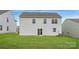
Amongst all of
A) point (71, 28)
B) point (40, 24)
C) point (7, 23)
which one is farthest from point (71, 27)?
point (7, 23)

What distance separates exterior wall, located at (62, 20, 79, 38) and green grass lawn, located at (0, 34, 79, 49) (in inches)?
2.8

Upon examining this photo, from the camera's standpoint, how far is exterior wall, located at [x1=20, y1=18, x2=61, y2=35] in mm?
4672

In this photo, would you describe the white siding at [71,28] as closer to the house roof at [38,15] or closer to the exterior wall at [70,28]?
the exterior wall at [70,28]

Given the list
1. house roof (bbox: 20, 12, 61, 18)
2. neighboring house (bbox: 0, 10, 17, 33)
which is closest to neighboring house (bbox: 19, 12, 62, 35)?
house roof (bbox: 20, 12, 61, 18)

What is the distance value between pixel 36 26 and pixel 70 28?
1.54 feet

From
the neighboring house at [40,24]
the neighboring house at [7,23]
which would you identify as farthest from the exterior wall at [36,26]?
the neighboring house at [7,23]

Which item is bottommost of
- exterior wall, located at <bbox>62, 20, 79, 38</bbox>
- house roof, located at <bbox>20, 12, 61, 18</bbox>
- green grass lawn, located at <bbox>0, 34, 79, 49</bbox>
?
green grass lawn, located at <bbox>0, 34, 79, 49</bbox>

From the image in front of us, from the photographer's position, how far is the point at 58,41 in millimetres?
4613

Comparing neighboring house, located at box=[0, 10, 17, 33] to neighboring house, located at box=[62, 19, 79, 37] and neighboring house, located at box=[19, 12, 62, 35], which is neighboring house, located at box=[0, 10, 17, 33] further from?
neighboring house, located at box=[62, 19, 79, 37]

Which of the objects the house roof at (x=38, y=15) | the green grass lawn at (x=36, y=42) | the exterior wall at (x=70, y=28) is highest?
the house roof at (x=38, y=15)

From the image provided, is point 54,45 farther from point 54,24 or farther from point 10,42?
point 10,42

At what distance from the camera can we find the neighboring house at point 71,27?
15.2ft

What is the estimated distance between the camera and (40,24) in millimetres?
4691

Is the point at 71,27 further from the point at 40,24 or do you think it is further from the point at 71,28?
the point at 40,24
